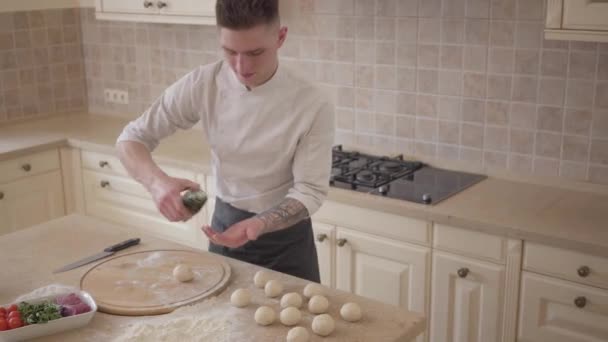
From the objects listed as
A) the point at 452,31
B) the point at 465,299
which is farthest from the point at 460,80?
the point at 465,299

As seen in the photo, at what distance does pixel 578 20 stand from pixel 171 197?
1291 millimetres

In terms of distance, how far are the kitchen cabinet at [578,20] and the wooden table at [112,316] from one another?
1.08 m

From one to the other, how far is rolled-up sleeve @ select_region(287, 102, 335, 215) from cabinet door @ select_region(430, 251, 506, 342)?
703 millimetres

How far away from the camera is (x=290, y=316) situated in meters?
1.61

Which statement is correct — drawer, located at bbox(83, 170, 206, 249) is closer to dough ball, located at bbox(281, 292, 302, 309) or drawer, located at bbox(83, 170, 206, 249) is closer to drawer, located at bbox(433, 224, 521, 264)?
drawer, located at bbox(433, 224, 521, 264)

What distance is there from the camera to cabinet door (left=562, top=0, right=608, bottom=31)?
2193mm

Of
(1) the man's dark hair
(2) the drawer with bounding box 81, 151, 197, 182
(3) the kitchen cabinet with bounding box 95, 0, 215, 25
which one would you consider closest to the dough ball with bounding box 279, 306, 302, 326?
(1) the man's dark hair

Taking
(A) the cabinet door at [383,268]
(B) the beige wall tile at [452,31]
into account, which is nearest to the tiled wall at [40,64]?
(A) the cabinet door at [383,268]

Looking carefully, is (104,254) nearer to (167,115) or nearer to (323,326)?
(167,115)

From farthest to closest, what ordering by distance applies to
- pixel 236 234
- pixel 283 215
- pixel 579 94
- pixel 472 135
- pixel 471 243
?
1. pixel 472 135
2. pixel 579 94
3. pixel 471 243
4. pixel 283 215
5. pixel 236 234

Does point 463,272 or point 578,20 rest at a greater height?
point 578,20

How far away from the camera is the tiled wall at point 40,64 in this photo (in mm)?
3777

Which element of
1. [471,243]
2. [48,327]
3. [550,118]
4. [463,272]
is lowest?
[463,272]

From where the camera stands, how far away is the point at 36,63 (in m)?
3.90
